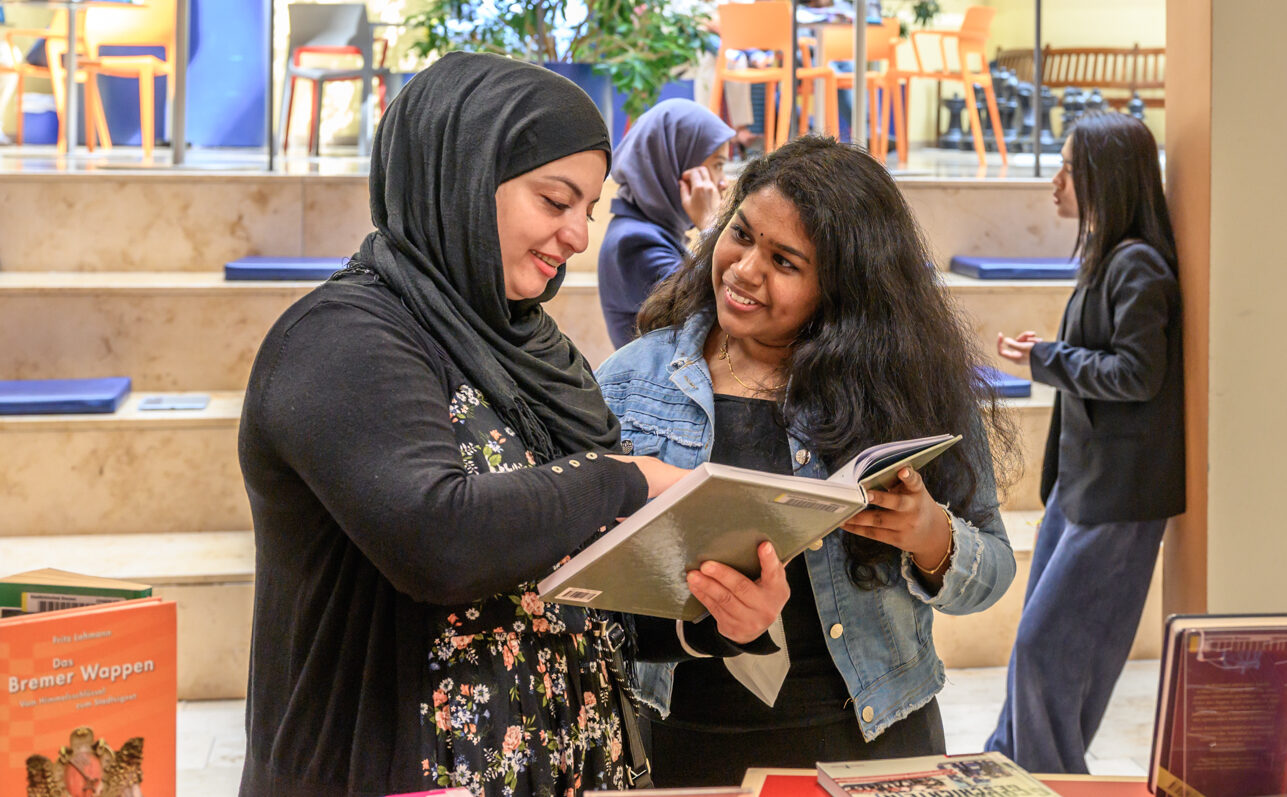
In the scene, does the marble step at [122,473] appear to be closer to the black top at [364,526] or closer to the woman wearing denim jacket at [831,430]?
the woman wearing denim jacket at [831,430]

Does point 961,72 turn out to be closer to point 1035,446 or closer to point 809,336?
point 1035,446

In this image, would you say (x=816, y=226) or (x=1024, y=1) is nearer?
(x=816, y=226)

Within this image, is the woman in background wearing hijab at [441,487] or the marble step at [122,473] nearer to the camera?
the woman in background wearing hijab at [441,487]

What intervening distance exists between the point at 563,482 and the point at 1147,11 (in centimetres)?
979

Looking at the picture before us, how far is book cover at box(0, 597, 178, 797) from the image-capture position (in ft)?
2.98

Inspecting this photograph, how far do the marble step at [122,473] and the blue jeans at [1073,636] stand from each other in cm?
225

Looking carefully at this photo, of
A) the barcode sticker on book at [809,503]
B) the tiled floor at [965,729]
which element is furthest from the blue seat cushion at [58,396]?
the barcode sticker on book at [809,503]

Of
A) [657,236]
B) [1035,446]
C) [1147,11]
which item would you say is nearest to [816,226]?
[657,236]

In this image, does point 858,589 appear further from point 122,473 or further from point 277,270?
point 277,270

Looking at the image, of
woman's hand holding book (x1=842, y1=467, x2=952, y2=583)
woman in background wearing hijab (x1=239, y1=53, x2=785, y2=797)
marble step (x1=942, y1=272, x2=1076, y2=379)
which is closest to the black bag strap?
woman in background wearing hijab (x1=239, y1=53, x2=785, y2=797)

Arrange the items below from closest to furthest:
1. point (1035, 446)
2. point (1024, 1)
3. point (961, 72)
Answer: point (1035, 446) < point (1024, 1) < point (961, 72)

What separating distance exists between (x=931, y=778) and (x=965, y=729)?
2.16m

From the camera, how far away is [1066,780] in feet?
4.32

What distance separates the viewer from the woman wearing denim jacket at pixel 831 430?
1.52 metres
